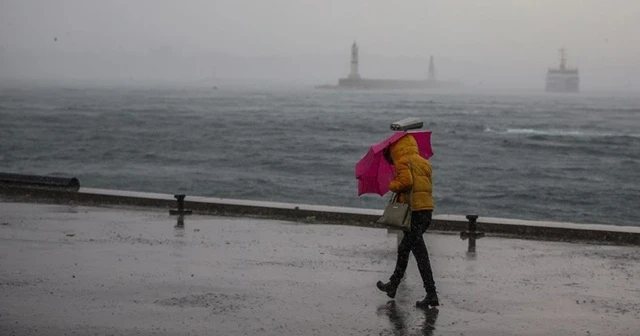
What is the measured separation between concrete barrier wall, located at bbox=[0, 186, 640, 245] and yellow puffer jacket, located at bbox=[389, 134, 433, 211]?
14.5ft

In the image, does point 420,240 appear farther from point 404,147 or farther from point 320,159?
point 320,159

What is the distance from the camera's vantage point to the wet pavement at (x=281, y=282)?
758 centimetres

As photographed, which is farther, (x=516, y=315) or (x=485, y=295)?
(x=485, y=295)

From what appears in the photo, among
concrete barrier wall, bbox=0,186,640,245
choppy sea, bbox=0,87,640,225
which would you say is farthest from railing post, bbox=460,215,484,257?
choppy sea, bbox=0,87,640,225

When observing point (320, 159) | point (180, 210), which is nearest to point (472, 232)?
point (180, 210)

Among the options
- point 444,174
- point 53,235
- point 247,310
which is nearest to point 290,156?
point 444,174

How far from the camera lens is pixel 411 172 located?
8.20 m

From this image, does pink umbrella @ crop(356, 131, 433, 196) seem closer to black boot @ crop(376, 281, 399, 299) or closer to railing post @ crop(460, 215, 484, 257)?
black boot @ crop(376, 281, 399, 299)

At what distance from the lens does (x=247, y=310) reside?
8023mm

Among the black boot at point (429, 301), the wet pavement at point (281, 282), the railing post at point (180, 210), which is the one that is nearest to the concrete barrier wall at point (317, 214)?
the railing post at point (180, 210)

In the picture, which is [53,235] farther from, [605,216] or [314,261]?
[605,216]

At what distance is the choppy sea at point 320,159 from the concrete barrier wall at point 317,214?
17.2 meters

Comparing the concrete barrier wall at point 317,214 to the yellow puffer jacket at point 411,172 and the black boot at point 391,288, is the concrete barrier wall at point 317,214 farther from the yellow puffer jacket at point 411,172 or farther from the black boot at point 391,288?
the yellow puffer jacket at point 411,172

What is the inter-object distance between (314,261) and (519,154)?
49.7m
